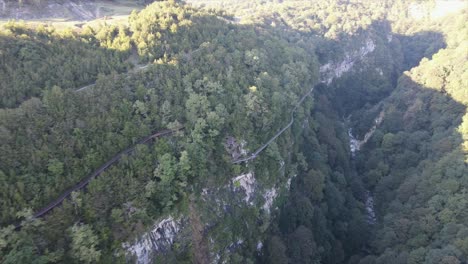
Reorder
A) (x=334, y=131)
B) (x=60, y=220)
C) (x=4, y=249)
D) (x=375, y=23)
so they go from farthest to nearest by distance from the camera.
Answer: (x=375, y=23) → (x=334, y=131) → (x=60, y=220) → (x=4, y=249)

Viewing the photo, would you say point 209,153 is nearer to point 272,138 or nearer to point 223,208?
point 223,208

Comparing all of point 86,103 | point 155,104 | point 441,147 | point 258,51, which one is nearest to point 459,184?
point 441,147

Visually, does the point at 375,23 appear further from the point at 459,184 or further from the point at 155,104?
the point at 155,104

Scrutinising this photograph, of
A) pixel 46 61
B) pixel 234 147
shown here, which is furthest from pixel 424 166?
pixel 46 61

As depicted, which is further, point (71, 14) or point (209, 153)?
point (71, 14)

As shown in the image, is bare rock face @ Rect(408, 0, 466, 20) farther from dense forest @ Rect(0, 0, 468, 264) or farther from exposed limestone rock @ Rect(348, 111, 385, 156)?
exposed limestone rock @ Rect(348, 111, 385, 156)

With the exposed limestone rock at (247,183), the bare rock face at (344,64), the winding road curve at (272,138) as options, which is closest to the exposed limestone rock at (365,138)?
the bare rock face at (344,64)

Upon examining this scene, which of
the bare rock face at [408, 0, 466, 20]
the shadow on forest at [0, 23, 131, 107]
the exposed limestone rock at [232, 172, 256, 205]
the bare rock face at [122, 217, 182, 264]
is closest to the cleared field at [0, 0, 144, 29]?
the shadow on forest at [0, 23, 131, 107]
